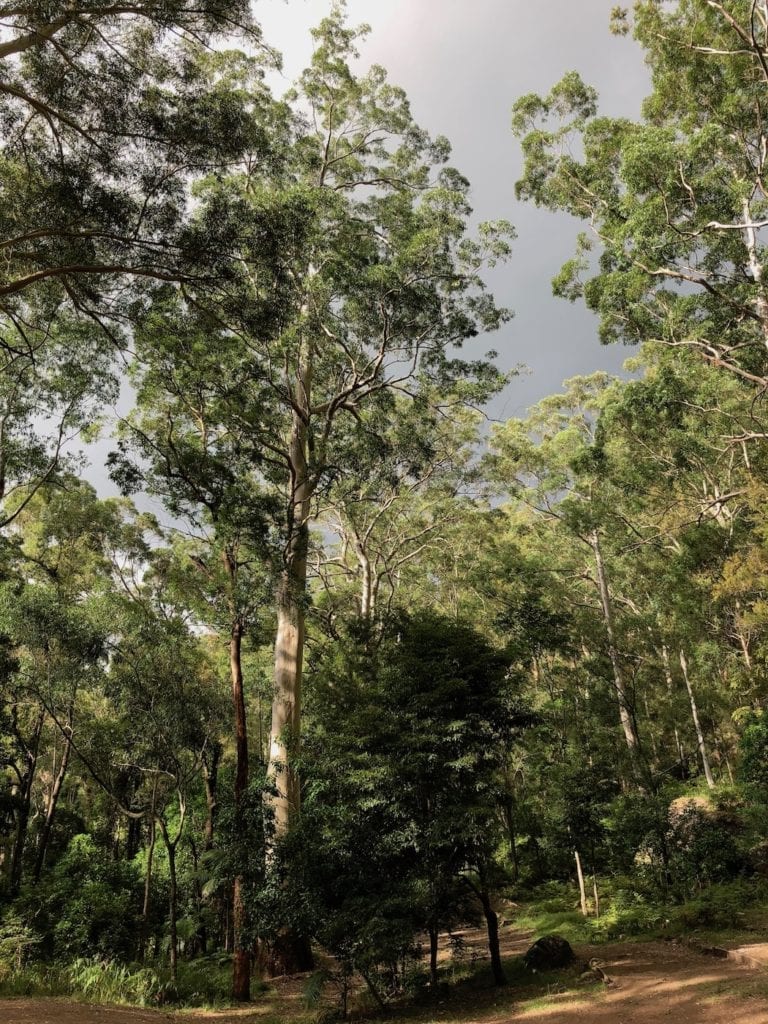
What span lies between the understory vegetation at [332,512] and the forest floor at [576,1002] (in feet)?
1.46

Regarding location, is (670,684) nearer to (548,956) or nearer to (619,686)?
(619,686)

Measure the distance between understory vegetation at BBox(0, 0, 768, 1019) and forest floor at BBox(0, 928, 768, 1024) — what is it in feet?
1.46

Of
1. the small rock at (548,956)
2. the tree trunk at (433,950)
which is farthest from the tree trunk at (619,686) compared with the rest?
the tree trunk at (433,950)

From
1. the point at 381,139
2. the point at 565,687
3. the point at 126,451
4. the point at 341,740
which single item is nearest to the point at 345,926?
the point at 341,740

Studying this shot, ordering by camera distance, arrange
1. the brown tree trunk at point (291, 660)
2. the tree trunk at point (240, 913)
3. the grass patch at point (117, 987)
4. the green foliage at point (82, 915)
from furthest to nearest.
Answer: the green foliage at point (82, 915) < the brown tree trunk at point (291, 660) < the tree trunk at point (240, 913) < the grass patch at point (117, 987)

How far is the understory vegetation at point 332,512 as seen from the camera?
23.0 ft

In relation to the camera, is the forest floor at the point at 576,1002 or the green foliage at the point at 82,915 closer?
the forest floor at the point at 576,1002

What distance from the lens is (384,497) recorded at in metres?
16.7

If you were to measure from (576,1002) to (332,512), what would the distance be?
13.8m

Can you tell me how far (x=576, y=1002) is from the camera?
667cm

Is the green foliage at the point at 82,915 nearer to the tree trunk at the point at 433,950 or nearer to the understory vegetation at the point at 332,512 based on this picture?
the understory vegetation at the point at 332,512

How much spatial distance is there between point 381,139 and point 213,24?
8959 millimetres

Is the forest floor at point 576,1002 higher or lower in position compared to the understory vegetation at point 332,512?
lower

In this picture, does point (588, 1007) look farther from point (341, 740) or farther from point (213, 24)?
point (213, 24)
